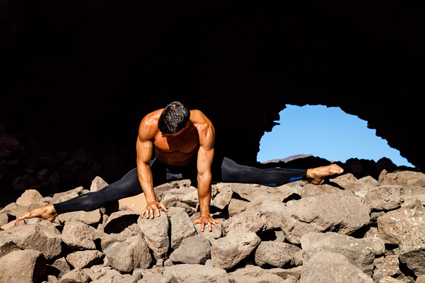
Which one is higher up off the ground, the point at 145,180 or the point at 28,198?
the point at 145,180

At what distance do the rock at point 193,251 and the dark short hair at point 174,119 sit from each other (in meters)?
0.90

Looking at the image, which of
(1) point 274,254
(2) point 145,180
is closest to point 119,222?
(2) point 145,180

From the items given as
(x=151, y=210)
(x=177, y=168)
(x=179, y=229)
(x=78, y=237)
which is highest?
(x=177, y=168)

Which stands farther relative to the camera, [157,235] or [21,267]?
[157,235]

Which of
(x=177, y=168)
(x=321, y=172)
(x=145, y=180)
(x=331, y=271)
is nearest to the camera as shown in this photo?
(x=331, y=271)

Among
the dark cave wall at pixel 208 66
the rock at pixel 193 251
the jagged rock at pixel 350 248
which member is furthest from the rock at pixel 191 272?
the dark cave wall at pixel 208 66

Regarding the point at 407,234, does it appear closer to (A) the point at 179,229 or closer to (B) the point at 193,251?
(B) the point at 193,251

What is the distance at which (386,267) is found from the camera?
2359mm

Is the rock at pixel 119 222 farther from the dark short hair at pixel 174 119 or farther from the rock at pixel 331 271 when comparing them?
the rock at pixel 331 271

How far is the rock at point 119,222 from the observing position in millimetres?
3514

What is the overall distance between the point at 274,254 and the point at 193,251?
0.61m

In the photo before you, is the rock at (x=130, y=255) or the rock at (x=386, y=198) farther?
the rock at (x=386, y=198)

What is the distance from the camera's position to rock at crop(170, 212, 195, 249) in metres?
2.78

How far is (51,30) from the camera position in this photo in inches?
234
